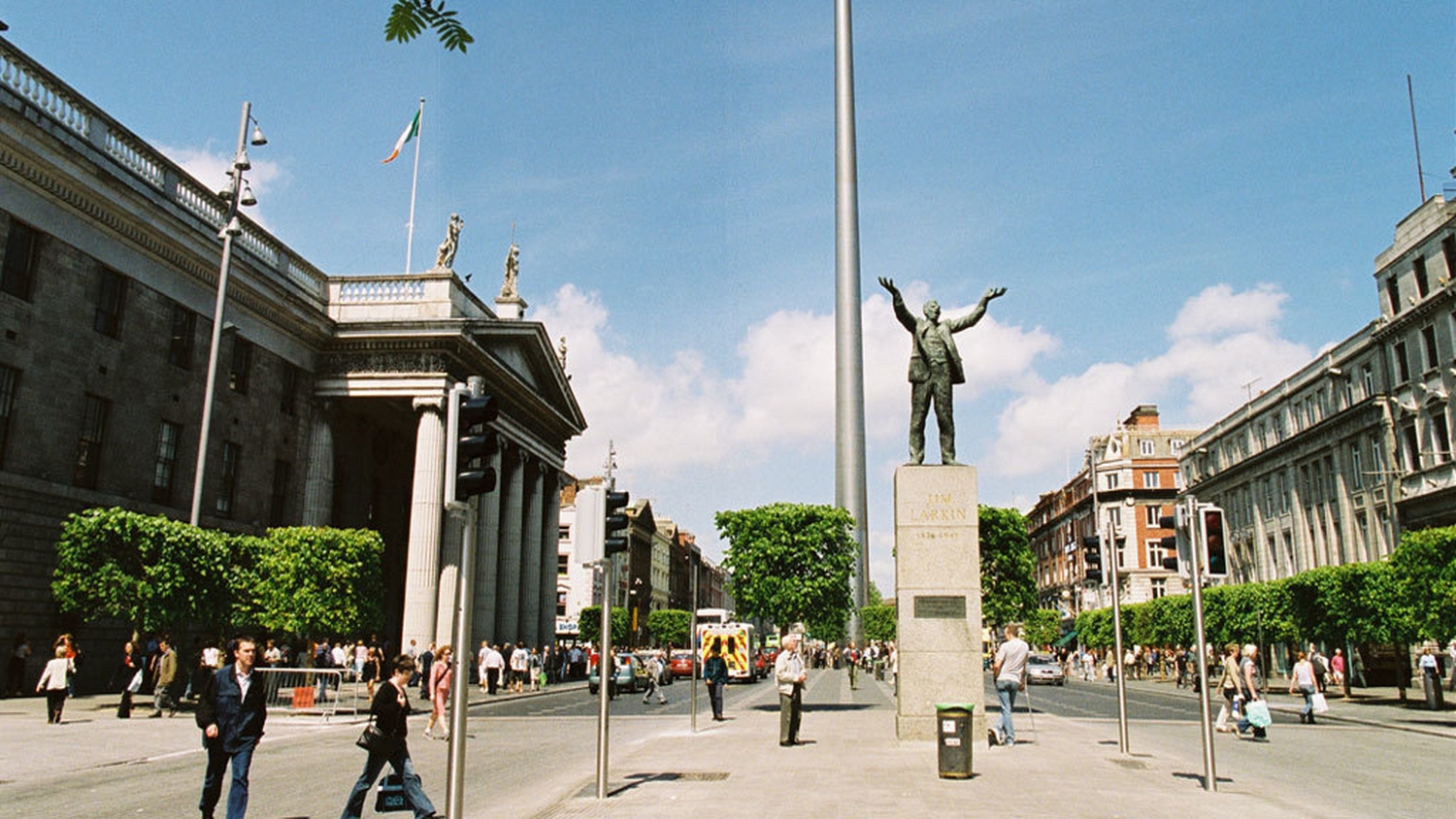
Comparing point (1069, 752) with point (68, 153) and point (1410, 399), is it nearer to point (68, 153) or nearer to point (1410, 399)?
point (68, 153)

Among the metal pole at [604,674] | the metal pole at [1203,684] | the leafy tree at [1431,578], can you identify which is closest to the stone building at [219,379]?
the metal pole at [604,674]

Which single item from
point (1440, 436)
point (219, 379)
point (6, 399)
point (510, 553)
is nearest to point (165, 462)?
point (219, 379)

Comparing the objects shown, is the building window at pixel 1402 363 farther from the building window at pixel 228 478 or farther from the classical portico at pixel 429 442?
the building window at pixel 228 478

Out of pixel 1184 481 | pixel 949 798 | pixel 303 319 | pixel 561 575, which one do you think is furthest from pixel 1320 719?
pixel 561 575

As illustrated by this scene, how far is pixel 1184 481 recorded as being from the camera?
90938mm

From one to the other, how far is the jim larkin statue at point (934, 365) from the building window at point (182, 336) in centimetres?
2607

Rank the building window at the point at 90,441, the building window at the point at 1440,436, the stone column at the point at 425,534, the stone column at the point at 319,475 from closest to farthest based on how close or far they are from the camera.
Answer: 1. the building window at the point at 90,441
2. the stone column at the point at 425,534
3. the stone column at the point at 319,475
4. the building window at the point at 1440,436

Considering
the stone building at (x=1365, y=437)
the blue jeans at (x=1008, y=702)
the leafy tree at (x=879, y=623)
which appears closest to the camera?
the blue jeans at (x=1008, y=702)

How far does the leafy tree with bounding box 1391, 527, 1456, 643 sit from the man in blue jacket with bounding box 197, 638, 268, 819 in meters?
31.7

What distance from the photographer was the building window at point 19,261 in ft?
89.2

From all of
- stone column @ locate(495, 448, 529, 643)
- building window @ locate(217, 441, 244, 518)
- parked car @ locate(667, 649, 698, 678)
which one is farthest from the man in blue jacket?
parked car @ locate(667, 649, 698, 678)

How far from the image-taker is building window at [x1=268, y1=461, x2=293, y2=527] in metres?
41.3

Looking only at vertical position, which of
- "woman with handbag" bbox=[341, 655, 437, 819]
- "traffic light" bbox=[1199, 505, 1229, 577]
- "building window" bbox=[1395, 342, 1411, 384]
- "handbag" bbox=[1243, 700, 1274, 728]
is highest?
"building window" bbox=[1395, 342, 1411, 384]

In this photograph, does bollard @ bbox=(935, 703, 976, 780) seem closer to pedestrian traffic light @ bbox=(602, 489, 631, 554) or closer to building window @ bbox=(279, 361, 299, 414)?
pedestrian traffic light @ bbox=(602, 489, 631, 554)
